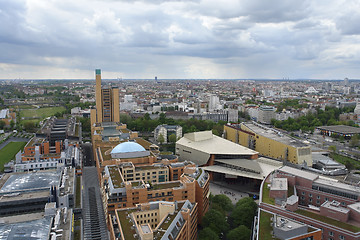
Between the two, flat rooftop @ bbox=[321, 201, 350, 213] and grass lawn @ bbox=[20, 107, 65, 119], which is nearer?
flat rooftop @ bbox=[321, 201, 350, 213]

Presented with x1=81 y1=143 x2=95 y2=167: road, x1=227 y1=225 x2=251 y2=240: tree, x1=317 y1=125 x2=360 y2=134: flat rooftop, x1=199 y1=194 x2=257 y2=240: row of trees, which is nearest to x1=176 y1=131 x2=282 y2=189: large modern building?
x1=199 y1=194 x2=257 y2=240: row of trees

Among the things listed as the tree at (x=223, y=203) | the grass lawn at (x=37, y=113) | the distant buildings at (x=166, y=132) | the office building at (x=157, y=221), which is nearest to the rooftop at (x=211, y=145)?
the tree at (x=223, y=203)

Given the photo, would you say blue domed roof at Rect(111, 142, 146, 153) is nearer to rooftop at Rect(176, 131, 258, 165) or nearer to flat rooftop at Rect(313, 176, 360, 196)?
rooftop at Rect(176, 131, 258, 165)

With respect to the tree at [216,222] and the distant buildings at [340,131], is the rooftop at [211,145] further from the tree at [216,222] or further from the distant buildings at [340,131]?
the distant buildings at [340,131]

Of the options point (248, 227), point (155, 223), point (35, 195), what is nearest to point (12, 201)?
point (35, 195)

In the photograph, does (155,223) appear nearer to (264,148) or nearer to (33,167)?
(33,167)

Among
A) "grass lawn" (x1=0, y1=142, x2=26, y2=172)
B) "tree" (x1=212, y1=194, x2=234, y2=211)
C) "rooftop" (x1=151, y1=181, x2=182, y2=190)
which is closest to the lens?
"rooftop" (x1=151, y1=181, x2=182, y2=190)

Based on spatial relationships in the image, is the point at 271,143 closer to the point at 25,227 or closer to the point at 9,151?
the point at 25,227
